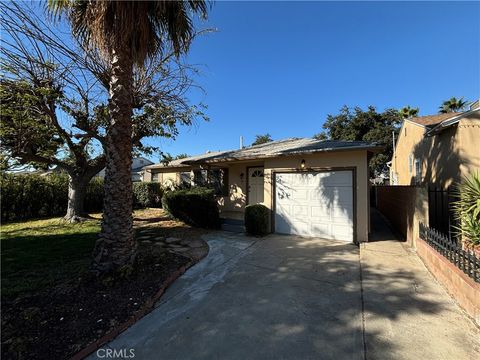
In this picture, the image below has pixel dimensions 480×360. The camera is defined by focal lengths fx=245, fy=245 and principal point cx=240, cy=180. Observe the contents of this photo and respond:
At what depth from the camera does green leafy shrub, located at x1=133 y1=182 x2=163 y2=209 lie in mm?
17359

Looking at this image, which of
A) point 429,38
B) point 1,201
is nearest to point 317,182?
point 429,38

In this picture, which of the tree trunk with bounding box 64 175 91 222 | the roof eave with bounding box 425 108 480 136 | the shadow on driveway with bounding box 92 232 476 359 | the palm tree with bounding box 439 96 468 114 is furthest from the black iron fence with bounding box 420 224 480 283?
the palm tree with bounding box 439 96 468 114

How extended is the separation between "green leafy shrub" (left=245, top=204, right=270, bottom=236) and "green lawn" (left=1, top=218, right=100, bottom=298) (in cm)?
486

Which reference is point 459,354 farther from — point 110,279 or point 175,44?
point 175,44

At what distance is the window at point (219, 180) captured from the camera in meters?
12.9

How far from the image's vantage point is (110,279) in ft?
14.8

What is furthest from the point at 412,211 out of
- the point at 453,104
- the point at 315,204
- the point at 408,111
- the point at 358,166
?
the point at 453,104

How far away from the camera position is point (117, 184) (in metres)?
4.79

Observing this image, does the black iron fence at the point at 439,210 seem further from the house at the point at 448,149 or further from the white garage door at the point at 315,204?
the white garage door at the point at 315,204

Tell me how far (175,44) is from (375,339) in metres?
6.13

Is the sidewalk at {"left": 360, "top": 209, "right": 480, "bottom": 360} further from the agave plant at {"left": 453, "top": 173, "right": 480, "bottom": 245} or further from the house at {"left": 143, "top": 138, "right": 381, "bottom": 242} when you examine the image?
the house at {"left": 143, "top": 138, "right": 381, "bottom": 242}

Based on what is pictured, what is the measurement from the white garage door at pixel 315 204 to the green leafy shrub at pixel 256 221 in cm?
64

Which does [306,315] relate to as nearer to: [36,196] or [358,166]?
[358,166]

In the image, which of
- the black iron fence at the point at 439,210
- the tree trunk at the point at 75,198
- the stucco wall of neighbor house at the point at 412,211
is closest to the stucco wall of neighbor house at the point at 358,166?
the stucco wall of neighbor house at the point at 412,211
